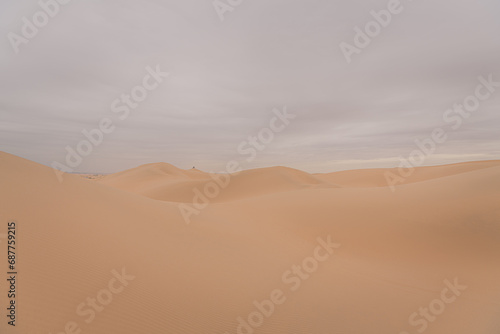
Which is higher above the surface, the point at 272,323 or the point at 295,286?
the point at 295,286

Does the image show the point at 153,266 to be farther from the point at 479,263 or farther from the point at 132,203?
the point at 479,263

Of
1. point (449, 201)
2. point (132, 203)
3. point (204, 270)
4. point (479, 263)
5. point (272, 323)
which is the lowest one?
point (272, 323)

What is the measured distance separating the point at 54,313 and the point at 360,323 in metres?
5.23

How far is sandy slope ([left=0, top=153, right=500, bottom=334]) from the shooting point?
3.70 m

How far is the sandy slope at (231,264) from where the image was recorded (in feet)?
12.1

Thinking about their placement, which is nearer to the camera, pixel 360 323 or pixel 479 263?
pixel 360 323

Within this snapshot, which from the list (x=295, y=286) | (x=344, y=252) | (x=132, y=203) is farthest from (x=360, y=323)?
(x=132, y=203)

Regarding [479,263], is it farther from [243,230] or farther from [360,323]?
[243,230]

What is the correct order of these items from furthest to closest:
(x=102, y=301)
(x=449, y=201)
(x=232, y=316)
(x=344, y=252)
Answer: (x=449, y=201) < (x=344, y=252) < (x=232, y=316) < (x=102, y=301)

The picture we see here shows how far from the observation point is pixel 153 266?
476 centimetres

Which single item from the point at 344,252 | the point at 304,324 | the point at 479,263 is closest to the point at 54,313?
the point at 304,324

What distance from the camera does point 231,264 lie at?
19.0 ft

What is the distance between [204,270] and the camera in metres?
5.20

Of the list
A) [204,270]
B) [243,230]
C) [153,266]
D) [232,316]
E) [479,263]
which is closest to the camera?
[232,316]
